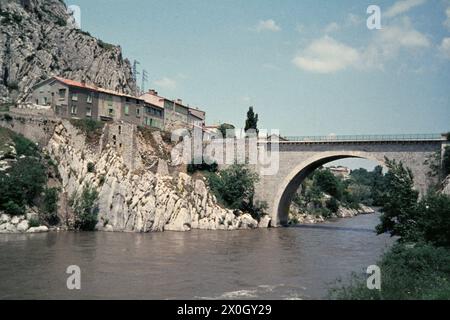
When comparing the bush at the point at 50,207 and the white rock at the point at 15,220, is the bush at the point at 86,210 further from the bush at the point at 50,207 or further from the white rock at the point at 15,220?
the white rock at the point at 15,220

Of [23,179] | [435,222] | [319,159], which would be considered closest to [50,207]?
[23,179]

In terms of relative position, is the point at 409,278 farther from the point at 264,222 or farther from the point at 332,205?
the point at 332,205

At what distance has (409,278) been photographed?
74.1 feet

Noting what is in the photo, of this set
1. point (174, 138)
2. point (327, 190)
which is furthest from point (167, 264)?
point (327, 190)

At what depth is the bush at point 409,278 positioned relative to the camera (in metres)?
19.6

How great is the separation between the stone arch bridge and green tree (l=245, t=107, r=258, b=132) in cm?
1123

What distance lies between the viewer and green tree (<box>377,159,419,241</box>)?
34.2 m

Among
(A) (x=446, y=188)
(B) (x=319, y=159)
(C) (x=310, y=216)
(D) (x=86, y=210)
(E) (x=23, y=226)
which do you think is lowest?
(C) (x=310, y=216)

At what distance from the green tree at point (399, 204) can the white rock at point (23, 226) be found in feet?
104

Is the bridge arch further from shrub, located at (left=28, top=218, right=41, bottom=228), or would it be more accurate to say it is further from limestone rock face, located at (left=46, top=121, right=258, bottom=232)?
shrub, located at (left=28, top=218, right=41, bottom=228)

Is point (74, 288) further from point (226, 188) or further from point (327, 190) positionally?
point (327, 190)

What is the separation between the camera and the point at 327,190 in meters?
92.3

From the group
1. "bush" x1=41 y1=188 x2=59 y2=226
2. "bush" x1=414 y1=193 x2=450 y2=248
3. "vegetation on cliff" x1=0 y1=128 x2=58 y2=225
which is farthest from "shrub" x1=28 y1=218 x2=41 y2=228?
"bush" x1=414 y1=193 x2=450 y2=248

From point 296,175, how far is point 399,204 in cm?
2389
